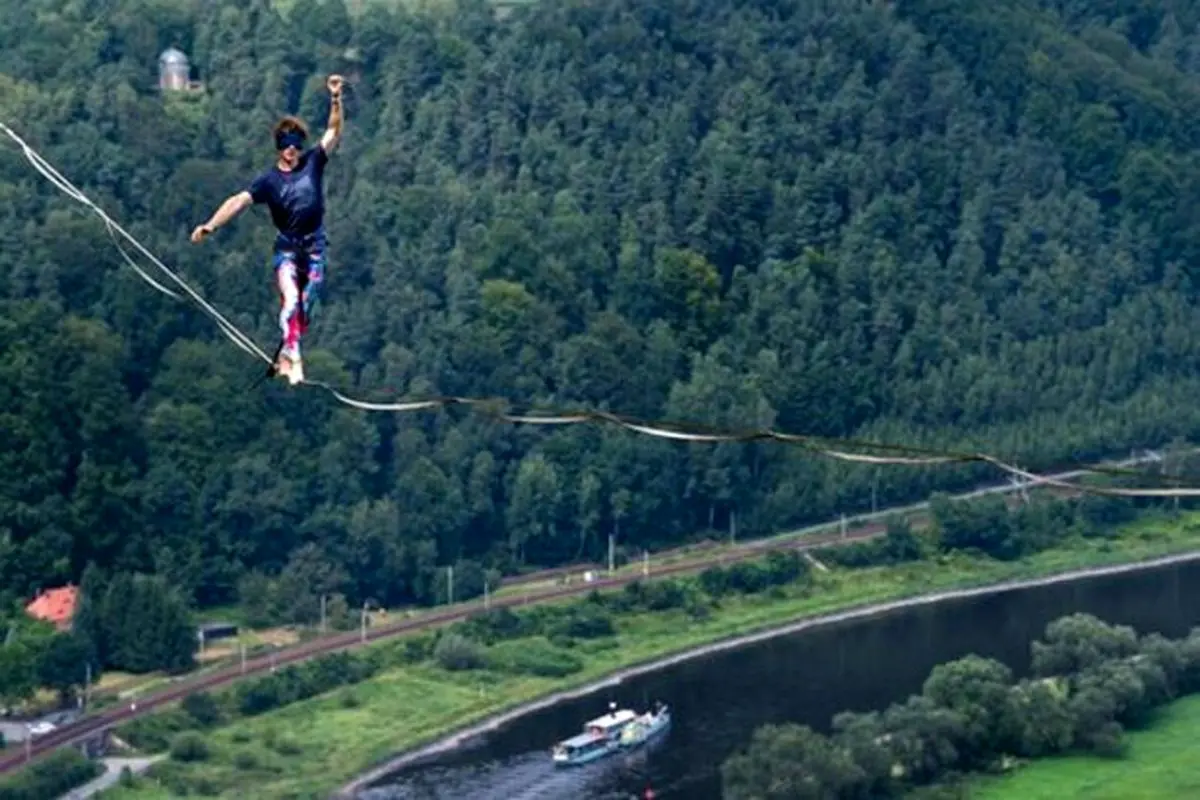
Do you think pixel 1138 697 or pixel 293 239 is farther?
pixel 1138 697

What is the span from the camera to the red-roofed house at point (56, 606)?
49.7 meters

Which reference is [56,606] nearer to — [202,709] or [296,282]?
[202,709]

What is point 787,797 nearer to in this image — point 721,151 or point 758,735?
point 758,735

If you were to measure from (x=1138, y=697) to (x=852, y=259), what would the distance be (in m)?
23.1

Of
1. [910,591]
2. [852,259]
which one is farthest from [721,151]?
[910,591]

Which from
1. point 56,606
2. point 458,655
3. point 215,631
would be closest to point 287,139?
point 458,655

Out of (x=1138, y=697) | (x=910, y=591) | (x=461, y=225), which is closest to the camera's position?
(x=1138, y=697)

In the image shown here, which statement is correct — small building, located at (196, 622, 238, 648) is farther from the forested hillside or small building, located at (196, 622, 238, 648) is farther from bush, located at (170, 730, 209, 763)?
bush, located at (170, 730, 209, 763)

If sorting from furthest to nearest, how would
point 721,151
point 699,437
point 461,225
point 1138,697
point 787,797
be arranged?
1. point 721,151
2. point 461,225
3. point 1138,697
4. point 787,797
5. point 699,437

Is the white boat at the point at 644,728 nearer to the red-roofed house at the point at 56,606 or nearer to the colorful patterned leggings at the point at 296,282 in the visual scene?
the red-roofed house at the point at 56,606

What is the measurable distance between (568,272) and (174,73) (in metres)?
9.62

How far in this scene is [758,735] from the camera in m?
41.7

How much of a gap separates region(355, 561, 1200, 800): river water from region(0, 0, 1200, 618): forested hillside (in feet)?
17.9

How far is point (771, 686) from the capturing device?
160ft
